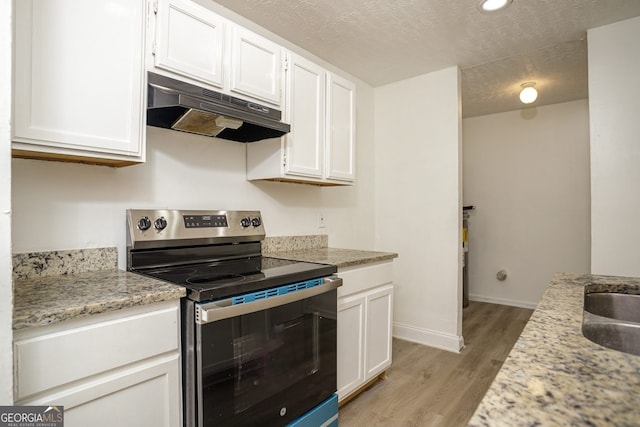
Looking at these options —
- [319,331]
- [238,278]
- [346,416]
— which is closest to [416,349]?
[346,416]

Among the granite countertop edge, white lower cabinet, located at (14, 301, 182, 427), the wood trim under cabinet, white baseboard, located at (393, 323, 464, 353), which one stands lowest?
white baseboard, located at (393, 323, 464, 353)

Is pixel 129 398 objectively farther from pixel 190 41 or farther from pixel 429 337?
pixel 429 337

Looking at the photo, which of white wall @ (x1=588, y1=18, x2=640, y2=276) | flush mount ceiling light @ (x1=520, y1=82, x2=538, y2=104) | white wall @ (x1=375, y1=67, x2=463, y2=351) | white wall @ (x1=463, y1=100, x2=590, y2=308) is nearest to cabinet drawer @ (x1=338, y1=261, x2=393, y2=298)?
white wall @ (x1=375, y1=67, x2=463, y2=351)

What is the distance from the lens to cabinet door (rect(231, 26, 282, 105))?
1728 mm

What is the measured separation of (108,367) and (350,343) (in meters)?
1.29

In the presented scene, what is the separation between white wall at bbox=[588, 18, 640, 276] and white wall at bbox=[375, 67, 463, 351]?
92cm

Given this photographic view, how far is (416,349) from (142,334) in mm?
2408

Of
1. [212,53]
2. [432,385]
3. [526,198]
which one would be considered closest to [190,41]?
[212,53]

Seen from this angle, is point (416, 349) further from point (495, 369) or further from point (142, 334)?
point (142, 334)

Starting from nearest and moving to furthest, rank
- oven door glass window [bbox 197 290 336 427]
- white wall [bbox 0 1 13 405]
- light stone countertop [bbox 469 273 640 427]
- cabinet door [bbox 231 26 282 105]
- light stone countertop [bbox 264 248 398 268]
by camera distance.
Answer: light stone countertop [bbox 469 273 640 427] < white wall [bbox 0 1 13 405] < oven door glass window [bbox 197 290 336 427] < cabinet door [bbox 231 26 282 105] < light stone countertop [bbox 264 248 398 268]

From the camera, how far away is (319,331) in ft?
5.59

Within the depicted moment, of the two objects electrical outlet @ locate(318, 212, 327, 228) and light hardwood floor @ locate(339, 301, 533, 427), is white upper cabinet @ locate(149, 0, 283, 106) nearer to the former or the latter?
electrical outlet @ locate(318, 212, 327, 228)

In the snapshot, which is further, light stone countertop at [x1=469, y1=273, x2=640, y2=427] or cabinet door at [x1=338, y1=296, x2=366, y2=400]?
cabinet door at [x1=338, y1=296, x2=366, y2=400]

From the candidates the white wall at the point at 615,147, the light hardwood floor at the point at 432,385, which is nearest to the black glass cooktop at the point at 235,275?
the light hardwood floor at the point at 432,385
